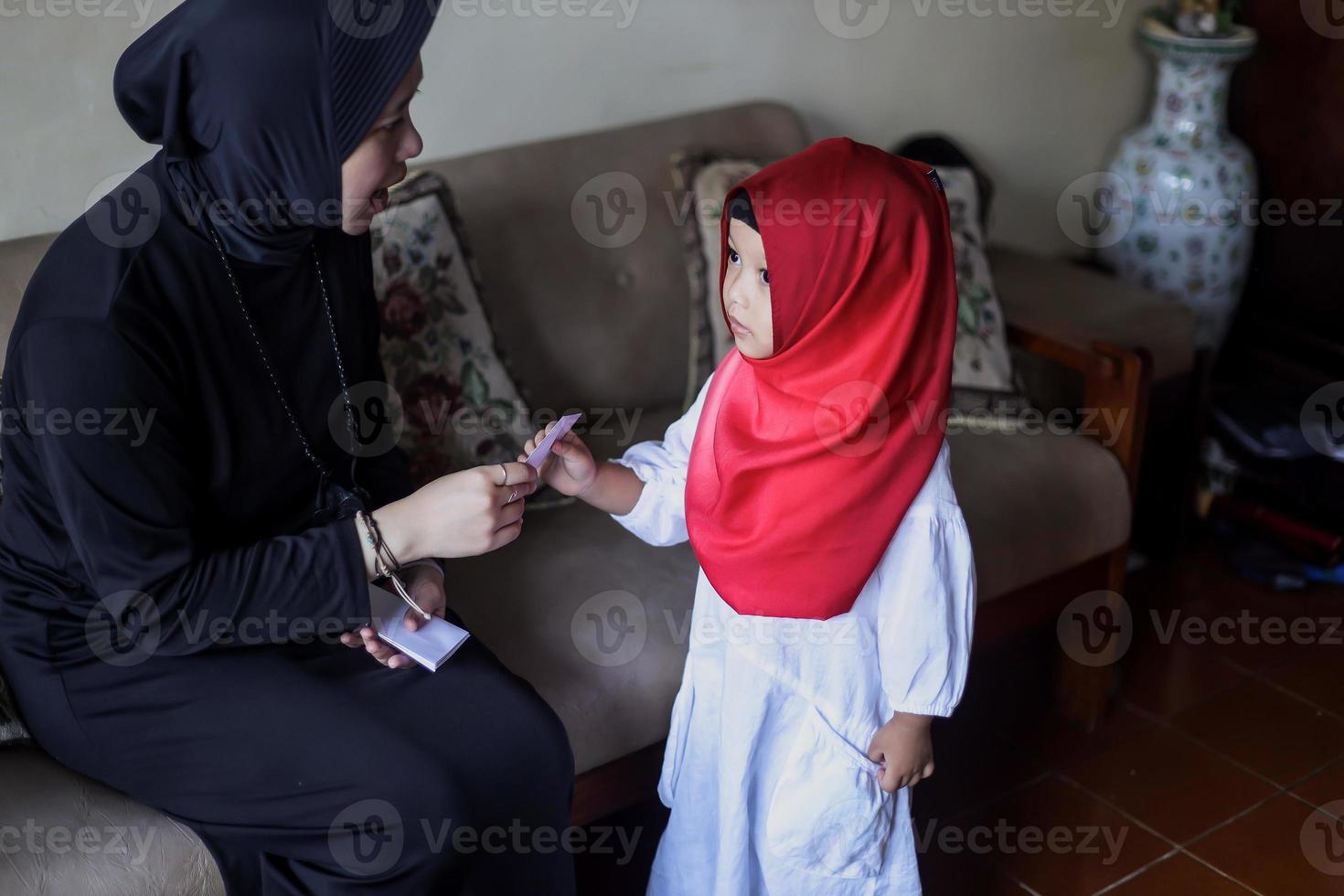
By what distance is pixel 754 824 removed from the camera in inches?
60.6

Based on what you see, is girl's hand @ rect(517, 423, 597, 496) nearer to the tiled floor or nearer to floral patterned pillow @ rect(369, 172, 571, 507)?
floral patterned pillow @ rect(369, 172, 571, 507)

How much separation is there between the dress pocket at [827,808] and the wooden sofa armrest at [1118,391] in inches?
37.7

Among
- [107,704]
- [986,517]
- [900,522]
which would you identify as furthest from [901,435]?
[107,704]

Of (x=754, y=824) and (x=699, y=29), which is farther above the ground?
(x=699, y=29)

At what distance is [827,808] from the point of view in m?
1.44

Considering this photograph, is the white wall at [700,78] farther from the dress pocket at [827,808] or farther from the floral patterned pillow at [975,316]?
the dress pocket at [827,808]

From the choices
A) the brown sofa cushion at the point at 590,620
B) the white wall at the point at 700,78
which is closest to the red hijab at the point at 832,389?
the brown sofa cushion at the point at 590,620

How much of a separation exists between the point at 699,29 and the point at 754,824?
163 centimetres

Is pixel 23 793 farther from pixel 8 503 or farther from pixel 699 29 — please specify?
pixel 699 29

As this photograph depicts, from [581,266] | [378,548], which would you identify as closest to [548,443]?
[378,548]

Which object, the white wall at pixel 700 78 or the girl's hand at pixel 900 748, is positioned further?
the white wall at pixel 700 78

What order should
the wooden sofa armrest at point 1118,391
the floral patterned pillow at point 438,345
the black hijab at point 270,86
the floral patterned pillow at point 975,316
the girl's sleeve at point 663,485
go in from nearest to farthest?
the black hijab at point 270,86
the girl's sleeve at point 663,485
the floral patterned pillow at point 438,345
the wooden sofa armrest at point 1118,391
the floral patterned pillow at point 975,316

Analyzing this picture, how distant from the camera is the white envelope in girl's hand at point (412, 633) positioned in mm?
1397

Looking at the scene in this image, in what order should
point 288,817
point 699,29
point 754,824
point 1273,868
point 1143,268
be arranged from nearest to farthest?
point 288,817, point 754,824, point 1273,868, point 699,29, point 1143,268
